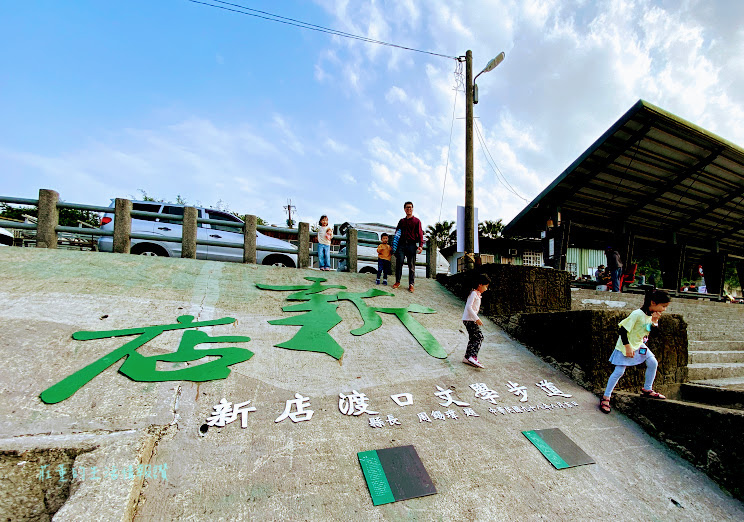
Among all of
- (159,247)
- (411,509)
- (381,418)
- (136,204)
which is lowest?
(411,509)

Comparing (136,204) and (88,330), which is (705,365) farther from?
(136,204)

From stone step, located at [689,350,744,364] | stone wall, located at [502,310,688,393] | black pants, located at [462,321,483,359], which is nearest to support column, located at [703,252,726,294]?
stone step, located at [689,350,744,364]

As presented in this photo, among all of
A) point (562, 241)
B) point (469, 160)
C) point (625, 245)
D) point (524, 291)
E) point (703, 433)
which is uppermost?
point (469, 160)

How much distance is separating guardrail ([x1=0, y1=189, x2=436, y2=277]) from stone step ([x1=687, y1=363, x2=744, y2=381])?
5.76 meters

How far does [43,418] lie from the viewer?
2.42 meters

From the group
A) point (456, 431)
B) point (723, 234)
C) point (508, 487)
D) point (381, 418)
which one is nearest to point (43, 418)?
point (381, 418)

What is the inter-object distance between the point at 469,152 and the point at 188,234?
6360 millimetres

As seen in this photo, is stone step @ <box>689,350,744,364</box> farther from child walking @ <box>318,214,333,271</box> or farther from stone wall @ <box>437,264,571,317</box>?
child walking @ <box>318,214,333,271</box>

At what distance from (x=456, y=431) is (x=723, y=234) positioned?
54.0 feet

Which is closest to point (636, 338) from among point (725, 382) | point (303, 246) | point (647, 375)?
point (647, 375)

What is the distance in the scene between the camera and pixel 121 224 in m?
6.66

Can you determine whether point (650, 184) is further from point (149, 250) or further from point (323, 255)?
point (149, 250)

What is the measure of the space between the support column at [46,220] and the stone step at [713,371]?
34.1ft

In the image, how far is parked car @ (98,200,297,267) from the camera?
7.12 meters
